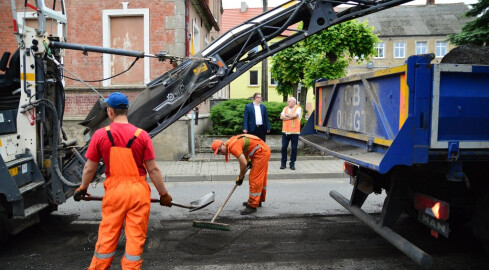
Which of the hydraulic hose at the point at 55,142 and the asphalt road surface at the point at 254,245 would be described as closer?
the asphalt road surface at the point at 254,245

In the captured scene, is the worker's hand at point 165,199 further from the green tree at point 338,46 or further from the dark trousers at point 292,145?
the green tree at point 338,46

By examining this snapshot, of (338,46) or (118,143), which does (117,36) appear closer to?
(338,46)

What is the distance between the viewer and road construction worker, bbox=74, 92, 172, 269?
332cm

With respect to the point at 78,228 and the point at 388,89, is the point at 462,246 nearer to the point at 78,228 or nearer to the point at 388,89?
the point at 388,89

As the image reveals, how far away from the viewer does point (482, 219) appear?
3.87 metres

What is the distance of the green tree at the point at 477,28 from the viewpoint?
14.4 metres

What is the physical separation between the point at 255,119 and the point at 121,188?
6596mm

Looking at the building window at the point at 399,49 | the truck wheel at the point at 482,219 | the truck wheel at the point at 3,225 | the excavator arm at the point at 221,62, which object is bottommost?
the truck wheel at the point at 3,225

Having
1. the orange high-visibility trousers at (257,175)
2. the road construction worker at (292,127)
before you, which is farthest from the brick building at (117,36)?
the orange high-visibility trousers at (257,175)

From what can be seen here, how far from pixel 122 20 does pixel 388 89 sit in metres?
9.79

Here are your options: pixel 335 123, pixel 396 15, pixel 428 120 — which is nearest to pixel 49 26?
pixel 335 123

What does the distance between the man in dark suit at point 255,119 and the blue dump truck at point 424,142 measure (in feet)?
16.5

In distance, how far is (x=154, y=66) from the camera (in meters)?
11.8

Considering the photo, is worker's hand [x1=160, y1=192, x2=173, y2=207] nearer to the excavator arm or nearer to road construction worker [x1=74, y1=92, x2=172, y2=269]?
road construction worker [x1=74, y1=92, x2=172, y2=269]
